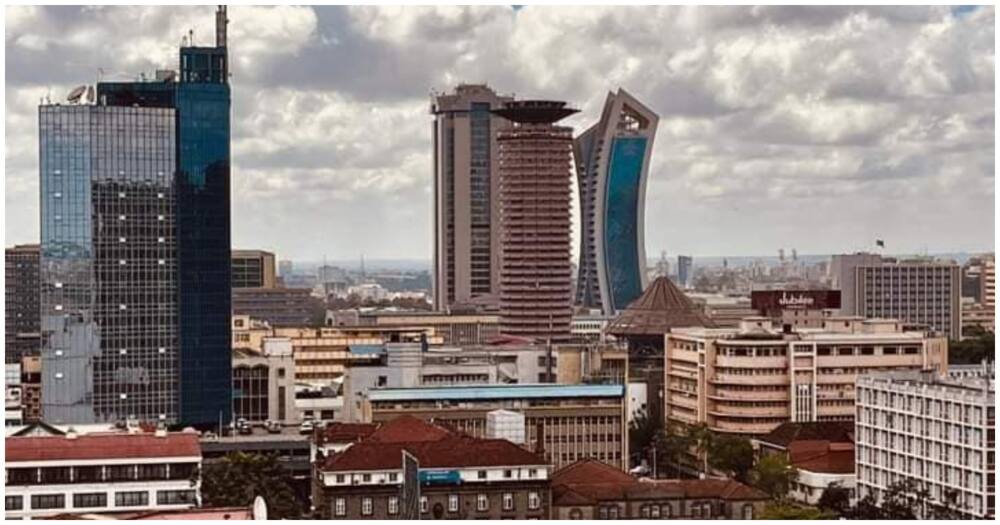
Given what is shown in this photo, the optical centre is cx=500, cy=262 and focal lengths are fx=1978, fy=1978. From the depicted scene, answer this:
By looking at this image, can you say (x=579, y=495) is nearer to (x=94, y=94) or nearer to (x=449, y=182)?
(x=94, y=94)

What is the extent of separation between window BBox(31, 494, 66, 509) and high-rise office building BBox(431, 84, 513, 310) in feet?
72.3

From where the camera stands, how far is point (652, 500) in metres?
7.89

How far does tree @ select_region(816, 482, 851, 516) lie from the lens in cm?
894

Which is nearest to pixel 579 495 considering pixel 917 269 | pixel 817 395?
pixel 817 395

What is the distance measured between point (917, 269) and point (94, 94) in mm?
12196

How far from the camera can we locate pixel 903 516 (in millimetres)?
8461

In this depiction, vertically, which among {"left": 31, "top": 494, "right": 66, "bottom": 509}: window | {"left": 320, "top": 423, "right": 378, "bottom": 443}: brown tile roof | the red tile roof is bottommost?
{"left": 31, "top": 494, "right": 66, "bottom": 509}: window

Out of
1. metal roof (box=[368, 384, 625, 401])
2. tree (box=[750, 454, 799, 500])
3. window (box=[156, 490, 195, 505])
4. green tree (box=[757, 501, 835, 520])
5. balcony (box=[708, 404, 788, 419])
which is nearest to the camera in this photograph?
window (box=[156, 490, 195, 505])

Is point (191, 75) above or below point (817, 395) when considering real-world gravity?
above

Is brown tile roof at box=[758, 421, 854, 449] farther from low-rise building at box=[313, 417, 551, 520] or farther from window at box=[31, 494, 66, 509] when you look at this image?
window at box=[31, 494, 66, 509]

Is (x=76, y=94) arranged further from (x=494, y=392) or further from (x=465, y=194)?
(x=465, y=194)

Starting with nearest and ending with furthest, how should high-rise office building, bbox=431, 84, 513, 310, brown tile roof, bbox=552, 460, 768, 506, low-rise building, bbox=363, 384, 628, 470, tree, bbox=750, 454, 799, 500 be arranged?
1. brown tile roof, bbox=552, 460, 768, 506
2. tree, bbox=750, 454, 799, 500
3. low-rise building, bbox=363, 384, 628, 470
4. high-rise office building, bbox=431, 84, 513, 310

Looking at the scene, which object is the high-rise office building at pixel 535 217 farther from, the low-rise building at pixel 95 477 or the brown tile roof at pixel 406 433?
the low-rise building at pixel 95 477

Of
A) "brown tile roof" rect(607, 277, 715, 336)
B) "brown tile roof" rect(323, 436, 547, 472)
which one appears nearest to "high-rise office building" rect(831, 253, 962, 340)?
"brown tile roof" rect(607, 277, 715, 336)
